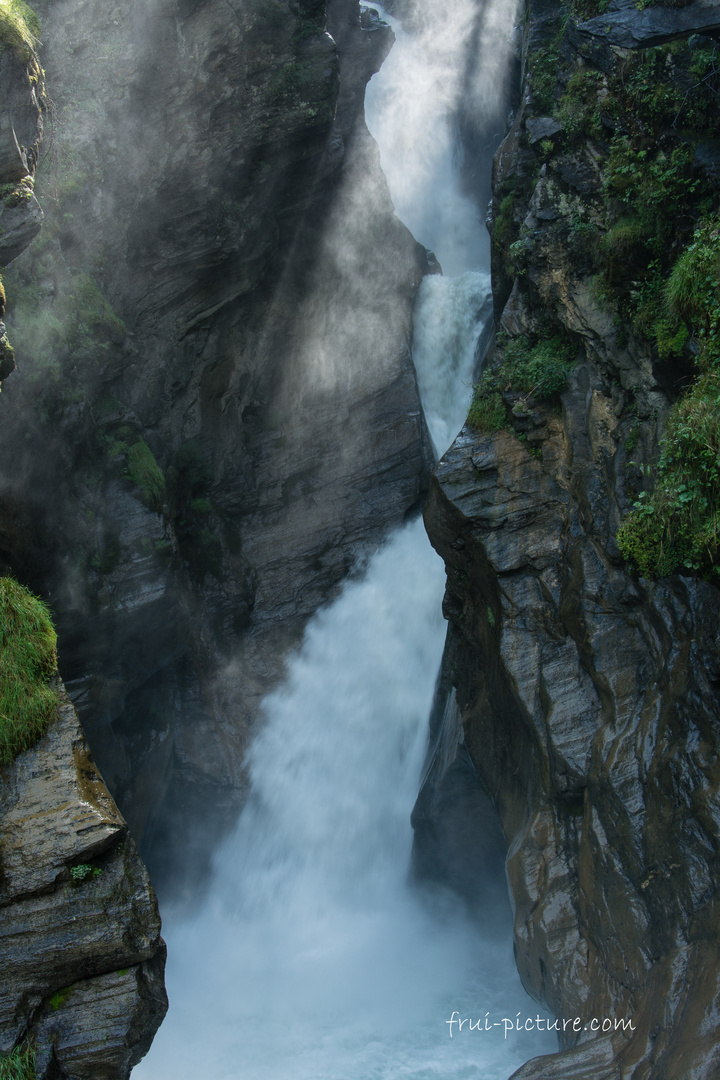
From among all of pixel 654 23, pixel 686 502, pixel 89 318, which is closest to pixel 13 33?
pixel 89 318

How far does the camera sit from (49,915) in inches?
261

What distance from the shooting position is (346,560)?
1658 centimetres

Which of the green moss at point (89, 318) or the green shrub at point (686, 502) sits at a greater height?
the green moss at point (89, 318)

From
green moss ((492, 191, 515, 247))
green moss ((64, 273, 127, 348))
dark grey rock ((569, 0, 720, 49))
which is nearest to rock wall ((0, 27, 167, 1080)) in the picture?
green moss ((64, 273, 127, 348))

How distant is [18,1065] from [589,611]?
7638mm

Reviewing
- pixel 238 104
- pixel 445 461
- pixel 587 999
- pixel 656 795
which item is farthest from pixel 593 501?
pixel 238 104

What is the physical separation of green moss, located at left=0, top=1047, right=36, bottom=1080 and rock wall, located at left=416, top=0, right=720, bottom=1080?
515 cm

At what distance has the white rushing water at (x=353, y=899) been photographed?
10469 mm

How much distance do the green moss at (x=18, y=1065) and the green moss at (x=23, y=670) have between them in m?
2.57

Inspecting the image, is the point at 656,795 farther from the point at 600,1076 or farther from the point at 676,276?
the point at 676,276

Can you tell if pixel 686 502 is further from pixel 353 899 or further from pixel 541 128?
pixel 353 899

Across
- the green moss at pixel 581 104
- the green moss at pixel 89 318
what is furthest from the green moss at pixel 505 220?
the green moss at pixel 89 318

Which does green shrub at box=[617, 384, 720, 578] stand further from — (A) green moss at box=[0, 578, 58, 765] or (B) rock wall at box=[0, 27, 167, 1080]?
(A) green moss at box=[0, 578, 58, 765]

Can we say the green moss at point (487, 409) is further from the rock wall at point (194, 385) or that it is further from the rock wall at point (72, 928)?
the rock wall at point (72, 928)
